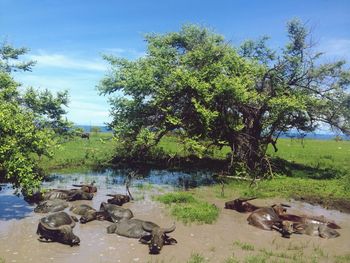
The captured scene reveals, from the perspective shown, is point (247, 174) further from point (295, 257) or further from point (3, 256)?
point (3, 256)

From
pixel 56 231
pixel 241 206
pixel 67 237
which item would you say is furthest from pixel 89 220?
pixel 241 206

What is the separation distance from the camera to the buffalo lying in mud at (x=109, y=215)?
13.5 meters

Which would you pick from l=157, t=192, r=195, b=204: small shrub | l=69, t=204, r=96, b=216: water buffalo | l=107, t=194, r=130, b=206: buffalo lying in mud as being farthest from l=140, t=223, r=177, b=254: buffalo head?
l=157, t=192, r=195, b=204: small shrub

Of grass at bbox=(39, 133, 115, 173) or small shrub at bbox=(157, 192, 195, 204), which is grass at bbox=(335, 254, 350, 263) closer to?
small shrub at bbox=(157, 192, 195, 204)

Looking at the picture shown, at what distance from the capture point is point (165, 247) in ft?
37.5

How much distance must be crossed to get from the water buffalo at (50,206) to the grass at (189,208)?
3815 millimetres

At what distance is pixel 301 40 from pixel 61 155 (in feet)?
54.7

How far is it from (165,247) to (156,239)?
48 centimetres

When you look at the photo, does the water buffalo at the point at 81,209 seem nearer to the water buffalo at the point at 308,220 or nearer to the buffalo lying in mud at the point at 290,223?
the buffalo lying in mud at the point at 290,223

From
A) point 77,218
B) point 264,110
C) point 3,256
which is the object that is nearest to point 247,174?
point 264,110

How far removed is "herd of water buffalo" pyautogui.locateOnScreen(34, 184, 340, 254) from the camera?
37.6 ft

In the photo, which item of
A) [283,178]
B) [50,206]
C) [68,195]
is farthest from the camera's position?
[283,178]

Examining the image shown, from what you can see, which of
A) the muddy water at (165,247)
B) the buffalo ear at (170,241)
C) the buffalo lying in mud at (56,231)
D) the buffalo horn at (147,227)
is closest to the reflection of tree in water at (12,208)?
the muddy water at (165,247)

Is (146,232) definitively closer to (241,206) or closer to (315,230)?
(241,206)
